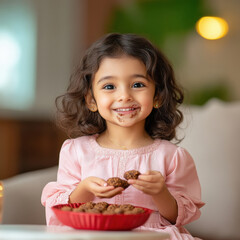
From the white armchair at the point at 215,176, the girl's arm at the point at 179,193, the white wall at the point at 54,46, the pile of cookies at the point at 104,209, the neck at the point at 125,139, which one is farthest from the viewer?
the white wall at the point at 54,46

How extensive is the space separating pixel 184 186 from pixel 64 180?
344mm

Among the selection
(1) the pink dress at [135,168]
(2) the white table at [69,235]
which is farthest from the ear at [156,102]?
(2) the white table at [69,235]

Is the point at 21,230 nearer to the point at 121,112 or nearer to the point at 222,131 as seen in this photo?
the point at 121,112

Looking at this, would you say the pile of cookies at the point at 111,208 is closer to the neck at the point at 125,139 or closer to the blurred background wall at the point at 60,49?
the neck at the point at 125,139

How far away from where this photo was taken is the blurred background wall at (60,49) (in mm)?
3877

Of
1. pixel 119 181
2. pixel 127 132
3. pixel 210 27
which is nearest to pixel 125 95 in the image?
pixel 127 132

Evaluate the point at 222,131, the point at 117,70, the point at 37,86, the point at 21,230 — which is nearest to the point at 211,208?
the point at 222,131

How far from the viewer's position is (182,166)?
143cm

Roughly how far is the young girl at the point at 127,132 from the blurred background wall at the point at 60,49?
235 cm

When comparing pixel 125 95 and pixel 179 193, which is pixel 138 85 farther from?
pixel 179 193

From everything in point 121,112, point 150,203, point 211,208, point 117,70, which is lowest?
point 211,208

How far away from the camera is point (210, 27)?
3916 millimetres

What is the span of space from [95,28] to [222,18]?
1.17 meters

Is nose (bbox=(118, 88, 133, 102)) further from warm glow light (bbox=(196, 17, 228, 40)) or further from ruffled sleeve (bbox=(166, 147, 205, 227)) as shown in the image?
warm glow light (bbox=(196, 17, 228, 40))
